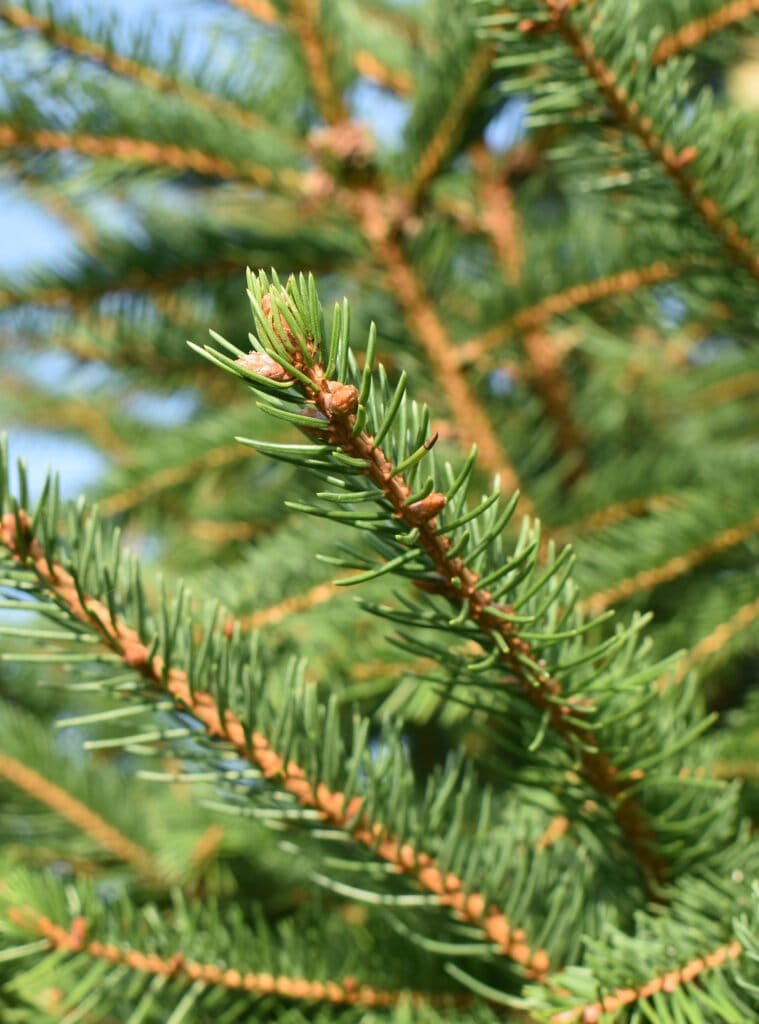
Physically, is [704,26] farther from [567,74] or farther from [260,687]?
[260,687]

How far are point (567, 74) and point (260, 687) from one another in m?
0.37

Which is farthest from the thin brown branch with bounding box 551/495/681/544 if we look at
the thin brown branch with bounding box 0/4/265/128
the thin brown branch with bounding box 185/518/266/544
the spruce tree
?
the thin brown branch with bounding box 0/4/265/128

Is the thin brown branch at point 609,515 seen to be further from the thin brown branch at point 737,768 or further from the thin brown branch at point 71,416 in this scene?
the thin brown branch at point 71,416

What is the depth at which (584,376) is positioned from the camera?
1.09m

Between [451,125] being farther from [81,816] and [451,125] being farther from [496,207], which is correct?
[81,816]

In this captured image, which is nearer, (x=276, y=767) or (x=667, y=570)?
(x=276, y=767)

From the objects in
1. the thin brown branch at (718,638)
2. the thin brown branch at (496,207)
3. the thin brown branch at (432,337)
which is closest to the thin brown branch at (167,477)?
the thin brown branch at (432,337)

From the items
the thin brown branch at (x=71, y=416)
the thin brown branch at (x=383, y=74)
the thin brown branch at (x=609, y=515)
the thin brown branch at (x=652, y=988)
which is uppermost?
the thin brown branch at (x=383, y=74)

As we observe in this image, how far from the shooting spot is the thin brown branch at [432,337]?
2.58 ft

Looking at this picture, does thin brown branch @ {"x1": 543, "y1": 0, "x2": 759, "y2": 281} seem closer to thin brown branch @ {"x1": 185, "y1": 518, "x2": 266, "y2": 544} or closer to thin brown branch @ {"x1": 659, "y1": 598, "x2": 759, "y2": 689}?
thin brown branch @ {"x1": 659, "y1": 598, "x2": 759, "y2": 689}

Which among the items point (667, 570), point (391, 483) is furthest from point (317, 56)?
point (391, 483)

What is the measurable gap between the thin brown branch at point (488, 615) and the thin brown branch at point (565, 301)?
432 mm

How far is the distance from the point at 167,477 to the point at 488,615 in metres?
0.65

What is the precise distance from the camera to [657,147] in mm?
563
